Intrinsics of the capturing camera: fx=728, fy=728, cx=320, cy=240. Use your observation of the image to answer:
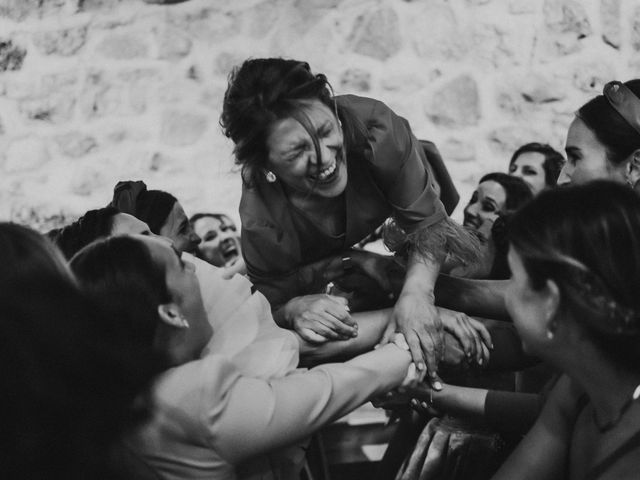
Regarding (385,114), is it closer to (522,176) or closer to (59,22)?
(522,176)

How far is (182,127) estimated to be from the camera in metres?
3.20

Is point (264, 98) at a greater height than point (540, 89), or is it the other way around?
point (264, 98)

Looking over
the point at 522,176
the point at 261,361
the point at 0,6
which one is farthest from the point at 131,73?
the point at 261,361

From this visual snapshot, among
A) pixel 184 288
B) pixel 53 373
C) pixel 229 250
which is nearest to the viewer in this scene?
pixel 53 373

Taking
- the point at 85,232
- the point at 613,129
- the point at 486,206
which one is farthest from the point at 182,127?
the point at 613,129

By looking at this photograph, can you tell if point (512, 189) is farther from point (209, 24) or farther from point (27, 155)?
point (27, 155)

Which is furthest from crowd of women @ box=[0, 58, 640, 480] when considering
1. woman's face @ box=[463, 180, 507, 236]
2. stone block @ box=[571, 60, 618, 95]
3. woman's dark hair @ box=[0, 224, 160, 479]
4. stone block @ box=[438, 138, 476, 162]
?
stone block @ box=[571, 60, 618, 95]

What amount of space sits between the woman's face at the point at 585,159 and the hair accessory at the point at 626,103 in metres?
0.07

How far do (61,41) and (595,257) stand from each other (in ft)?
9.22

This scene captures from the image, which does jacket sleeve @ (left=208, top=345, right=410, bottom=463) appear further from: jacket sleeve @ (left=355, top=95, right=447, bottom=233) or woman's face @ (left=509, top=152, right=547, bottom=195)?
woman's face @ (left=509, top=152, right=547, bottom=195)

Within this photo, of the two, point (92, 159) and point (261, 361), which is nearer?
point (261, 361)

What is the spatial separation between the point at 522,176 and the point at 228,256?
121 cm

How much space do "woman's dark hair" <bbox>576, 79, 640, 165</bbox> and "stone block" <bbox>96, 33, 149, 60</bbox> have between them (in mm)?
2156

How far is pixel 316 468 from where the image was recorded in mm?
2045
